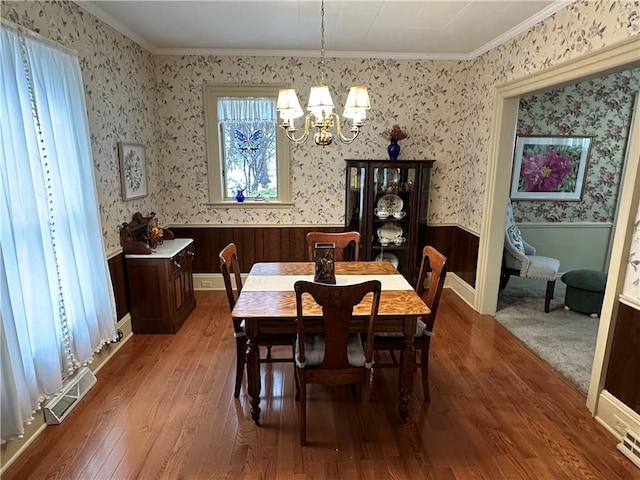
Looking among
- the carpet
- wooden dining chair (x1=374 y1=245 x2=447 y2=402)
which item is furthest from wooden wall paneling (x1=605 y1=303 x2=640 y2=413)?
wooden dining chair (x1=374 y1=245 x2=447 y2=402)

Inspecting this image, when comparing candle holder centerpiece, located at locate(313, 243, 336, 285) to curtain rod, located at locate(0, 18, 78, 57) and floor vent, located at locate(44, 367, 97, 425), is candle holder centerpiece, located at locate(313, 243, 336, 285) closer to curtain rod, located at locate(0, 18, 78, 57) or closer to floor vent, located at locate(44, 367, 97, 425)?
floor vent, located at locate(44, 367, 97, 425)

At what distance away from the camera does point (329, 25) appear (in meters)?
3.24

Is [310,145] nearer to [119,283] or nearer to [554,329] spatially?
[119,283]

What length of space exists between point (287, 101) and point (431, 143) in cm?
266

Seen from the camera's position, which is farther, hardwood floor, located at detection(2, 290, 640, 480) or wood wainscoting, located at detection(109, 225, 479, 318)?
wood wainscoting, located at detection(109, 225, 479, 318)

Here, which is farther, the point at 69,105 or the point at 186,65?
the point at 186,65

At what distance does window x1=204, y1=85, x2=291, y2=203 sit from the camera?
417cm

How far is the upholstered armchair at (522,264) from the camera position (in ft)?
12.9

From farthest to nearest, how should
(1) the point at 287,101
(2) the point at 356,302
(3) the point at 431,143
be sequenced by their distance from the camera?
(3) the point at 431,143
(1) the point at 287,101
(2) the point at 356,302

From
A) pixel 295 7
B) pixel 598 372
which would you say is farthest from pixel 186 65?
pixel 598 372

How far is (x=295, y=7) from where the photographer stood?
2852mm

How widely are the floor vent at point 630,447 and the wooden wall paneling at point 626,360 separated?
145 mm

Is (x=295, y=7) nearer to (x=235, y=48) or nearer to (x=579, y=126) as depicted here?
(x=235, y=48)

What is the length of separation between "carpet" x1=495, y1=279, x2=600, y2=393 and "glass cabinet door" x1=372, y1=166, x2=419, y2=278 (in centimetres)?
115
